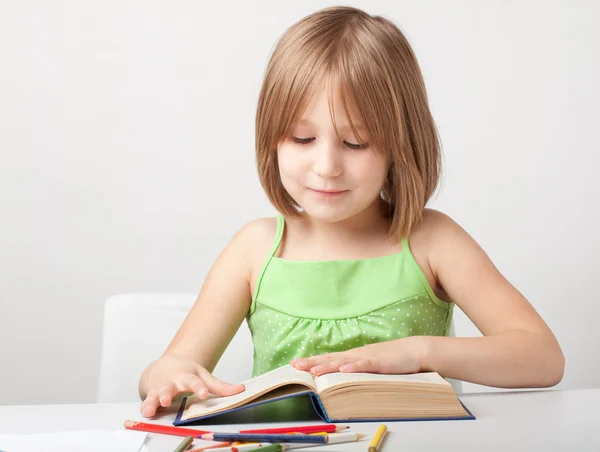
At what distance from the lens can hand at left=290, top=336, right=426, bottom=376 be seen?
108cm

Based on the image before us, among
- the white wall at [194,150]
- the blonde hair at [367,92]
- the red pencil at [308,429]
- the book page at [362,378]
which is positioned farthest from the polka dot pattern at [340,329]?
the white wall at [194,150]

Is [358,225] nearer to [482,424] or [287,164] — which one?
[287,164]

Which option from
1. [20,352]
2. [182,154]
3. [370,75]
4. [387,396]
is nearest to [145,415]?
[387,396]

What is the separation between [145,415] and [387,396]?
0.95 ft

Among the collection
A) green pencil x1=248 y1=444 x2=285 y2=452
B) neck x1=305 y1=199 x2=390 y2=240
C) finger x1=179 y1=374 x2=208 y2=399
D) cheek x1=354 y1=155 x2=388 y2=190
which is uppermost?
cheek x1=354 y1=155 x2=388 y2=190

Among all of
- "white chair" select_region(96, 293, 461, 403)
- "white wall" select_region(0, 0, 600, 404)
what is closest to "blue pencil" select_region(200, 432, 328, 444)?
"white chair" select_region(96, 293, 461, 403)

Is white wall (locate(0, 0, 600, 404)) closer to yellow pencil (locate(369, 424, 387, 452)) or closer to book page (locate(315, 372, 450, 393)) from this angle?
book page (locate(315, 372, 450, 393))

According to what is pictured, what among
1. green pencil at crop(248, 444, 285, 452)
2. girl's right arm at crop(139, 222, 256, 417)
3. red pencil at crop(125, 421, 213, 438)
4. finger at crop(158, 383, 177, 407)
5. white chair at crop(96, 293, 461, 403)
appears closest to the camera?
green pencil at crop(248, 444, 285, 452)

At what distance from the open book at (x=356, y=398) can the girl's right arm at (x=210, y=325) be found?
0.11 meters

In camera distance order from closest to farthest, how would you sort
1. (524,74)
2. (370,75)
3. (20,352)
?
(370,75), (524,74), (20,352)

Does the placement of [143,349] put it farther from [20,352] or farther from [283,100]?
[20,352]

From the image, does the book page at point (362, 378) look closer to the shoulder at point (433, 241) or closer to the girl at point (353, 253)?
the girl at point (353, 253)

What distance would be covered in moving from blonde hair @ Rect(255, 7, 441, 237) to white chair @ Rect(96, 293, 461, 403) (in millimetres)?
380

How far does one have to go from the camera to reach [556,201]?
7.39 ft
